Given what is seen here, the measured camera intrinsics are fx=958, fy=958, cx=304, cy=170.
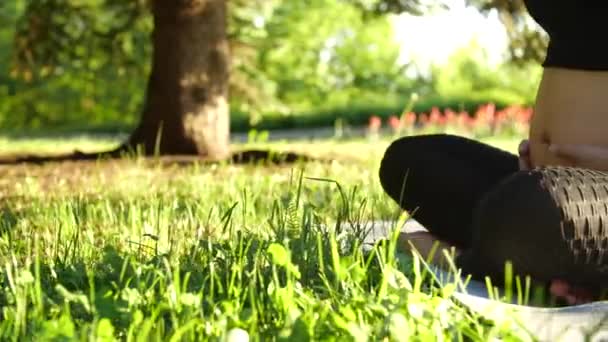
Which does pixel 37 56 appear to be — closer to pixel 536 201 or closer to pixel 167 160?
pixel 167 160

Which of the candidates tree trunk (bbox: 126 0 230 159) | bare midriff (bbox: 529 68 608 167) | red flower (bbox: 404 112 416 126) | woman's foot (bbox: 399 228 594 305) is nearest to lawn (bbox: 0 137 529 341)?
woman's foot (bbox: 399 228 594 305)

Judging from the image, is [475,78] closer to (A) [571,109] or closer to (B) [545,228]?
(A) [571,109]

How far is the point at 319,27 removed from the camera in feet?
72.1

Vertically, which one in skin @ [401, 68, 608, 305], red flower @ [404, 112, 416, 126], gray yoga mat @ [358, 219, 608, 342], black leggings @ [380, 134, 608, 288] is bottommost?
red flower @ [404, 112, 416, 126]

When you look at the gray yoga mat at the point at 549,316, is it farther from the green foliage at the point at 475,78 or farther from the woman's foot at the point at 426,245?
the green foliage at the point at 475,78

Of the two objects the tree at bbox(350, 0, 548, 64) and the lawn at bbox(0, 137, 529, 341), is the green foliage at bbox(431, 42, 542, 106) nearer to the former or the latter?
the tree at bbox(350, 0, 548, 64)

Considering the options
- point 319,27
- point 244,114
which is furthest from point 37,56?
point 319,27

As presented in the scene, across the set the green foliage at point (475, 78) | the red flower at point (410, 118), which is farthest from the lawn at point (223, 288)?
the green foliage at point (475, 78)

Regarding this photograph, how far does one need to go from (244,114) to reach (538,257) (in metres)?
18.1

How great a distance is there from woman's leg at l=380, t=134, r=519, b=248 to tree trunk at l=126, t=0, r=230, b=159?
4307mm

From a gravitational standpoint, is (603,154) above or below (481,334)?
above

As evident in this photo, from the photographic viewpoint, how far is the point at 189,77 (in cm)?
738

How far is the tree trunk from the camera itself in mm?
7340

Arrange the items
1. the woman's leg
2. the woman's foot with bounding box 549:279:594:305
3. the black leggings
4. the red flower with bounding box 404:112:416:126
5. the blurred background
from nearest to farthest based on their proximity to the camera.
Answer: the black leggings < the woman's foot with bounding box 549:279:594:305 < the woman's leg < the red flower with bounding box 404:112:416:126 < the blurred background
